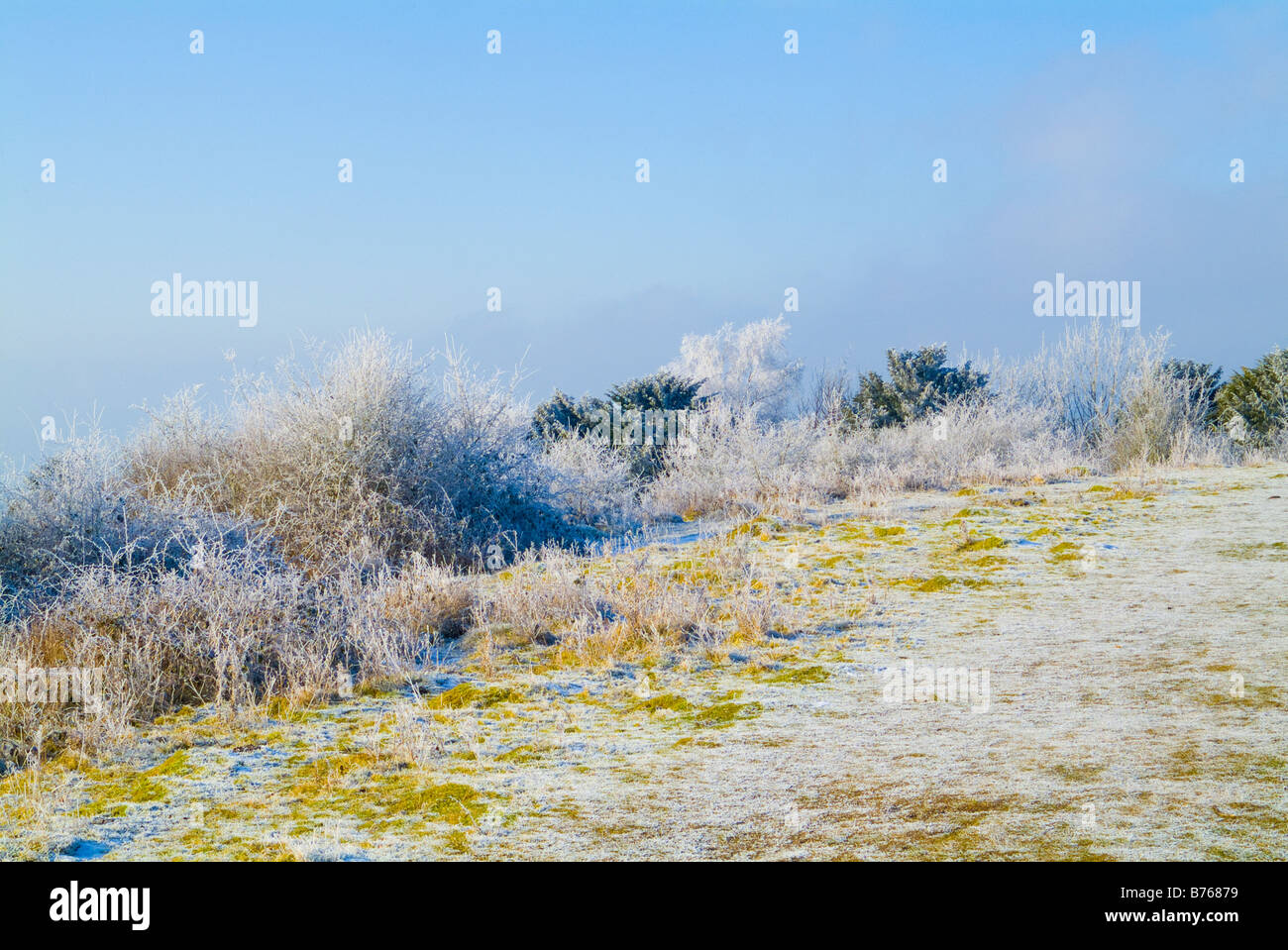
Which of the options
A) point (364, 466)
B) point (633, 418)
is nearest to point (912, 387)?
point (633, 418)

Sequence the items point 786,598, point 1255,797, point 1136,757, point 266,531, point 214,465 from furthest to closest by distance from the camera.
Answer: point 214,465 < point 266,531 < point 786,598 < point 1136,757 < point 1255,797

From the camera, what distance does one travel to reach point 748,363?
149ft

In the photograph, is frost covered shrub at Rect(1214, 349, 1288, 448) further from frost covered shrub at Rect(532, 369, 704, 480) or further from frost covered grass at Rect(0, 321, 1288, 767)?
frost covered shrub at Rect(532, 369, 704, 480)

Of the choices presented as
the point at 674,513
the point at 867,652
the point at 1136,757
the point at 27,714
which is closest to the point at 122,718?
the point at 27,714

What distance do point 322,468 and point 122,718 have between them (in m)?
→ 4.82

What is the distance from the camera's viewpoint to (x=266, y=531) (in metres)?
7.79

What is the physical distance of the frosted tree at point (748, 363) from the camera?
44.5 meters

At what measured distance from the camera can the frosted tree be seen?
146 ft

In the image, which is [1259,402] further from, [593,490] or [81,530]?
[81,530]

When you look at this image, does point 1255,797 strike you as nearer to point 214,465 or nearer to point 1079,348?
point 214,465

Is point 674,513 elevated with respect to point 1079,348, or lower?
lower

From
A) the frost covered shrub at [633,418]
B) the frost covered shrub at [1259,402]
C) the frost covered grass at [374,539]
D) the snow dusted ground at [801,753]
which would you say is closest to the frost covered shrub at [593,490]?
the frost covered grass at [374,539]

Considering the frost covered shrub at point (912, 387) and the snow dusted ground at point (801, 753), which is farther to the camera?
the frost covered shrub at point (912, 387)

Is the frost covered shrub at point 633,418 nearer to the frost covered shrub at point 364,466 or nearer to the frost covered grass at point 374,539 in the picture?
the frost covered grass at point 374,539
